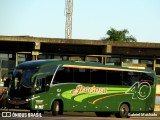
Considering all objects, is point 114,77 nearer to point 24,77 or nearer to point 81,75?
point 81,75

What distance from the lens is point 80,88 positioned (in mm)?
28359

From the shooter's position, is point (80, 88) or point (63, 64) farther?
point (80, 88)

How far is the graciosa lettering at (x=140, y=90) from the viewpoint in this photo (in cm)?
3185

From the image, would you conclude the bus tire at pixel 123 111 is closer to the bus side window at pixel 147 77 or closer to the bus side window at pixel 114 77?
the bus side window at pixel 114 77

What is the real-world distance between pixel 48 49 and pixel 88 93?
23.9m

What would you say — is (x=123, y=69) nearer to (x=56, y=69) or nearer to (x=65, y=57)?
(x=56, y=69)

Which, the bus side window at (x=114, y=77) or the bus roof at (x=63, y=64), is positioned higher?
the bus roof at (x=63, y=64)

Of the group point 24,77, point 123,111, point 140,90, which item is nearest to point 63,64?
point 24,77

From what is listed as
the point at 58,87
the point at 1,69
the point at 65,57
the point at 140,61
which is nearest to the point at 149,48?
the point at 140,61

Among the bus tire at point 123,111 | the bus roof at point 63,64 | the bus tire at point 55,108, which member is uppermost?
the bus roof at point 63,64

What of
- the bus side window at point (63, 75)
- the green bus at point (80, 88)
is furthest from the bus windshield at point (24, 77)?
the bus side window at point (63, 75)

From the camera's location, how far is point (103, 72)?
97.0 feet

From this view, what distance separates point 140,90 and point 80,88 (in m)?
5.65

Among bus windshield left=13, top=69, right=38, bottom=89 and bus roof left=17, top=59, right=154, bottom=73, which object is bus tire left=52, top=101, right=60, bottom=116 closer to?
bus windshield left=13, top=69, right=38, bottom=89
